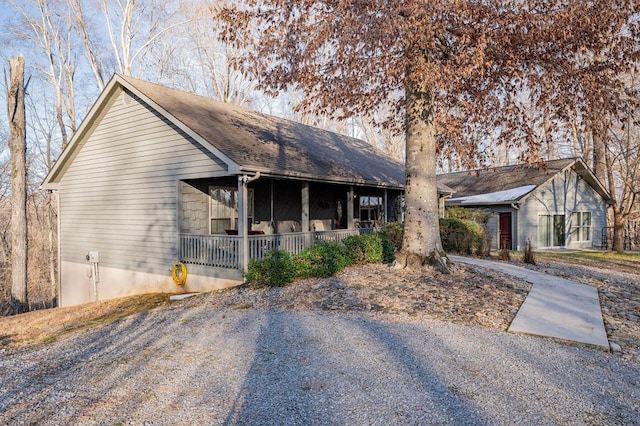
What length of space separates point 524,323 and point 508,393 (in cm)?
259

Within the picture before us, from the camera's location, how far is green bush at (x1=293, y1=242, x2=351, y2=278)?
355 inches

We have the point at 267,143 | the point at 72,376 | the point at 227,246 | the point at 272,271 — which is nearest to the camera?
the point at 72,376

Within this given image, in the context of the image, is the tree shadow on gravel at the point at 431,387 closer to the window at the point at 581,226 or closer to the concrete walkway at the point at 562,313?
the concrete walkway at the point at 562,313

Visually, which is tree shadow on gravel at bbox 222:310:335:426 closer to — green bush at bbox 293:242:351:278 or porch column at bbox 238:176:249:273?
green bush at bbox 293:242:351:278

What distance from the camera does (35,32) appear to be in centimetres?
2292

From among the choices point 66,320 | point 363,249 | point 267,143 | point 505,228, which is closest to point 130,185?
point 267,143

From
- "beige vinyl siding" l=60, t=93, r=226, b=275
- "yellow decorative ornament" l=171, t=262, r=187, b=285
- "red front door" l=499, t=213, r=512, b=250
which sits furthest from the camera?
"red front door" l=499, t=213, r=512, b=250

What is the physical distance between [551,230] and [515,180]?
3306 millimetres

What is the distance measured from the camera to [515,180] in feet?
75.5

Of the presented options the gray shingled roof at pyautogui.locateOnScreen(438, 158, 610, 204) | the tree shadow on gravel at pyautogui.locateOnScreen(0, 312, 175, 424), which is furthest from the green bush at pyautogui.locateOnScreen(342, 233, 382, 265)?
the gray shingled roof at pyautogui.locateOnScreen(438, 158, 610, 204)

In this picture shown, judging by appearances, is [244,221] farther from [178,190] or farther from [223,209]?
[223,209]

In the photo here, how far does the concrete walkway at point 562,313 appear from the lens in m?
5.48

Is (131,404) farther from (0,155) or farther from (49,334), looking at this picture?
(0,155)

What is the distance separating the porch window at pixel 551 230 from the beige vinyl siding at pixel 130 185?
17682 mm
